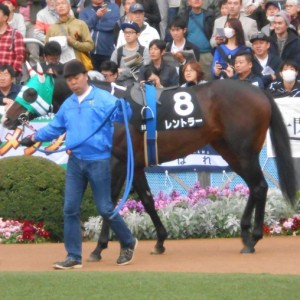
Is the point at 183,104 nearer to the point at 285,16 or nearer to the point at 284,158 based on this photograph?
the point at 284,158

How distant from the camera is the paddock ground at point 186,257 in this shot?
9.34 m

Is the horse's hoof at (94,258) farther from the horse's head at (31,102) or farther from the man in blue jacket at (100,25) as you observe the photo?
the man in blue jacket at (100,25)

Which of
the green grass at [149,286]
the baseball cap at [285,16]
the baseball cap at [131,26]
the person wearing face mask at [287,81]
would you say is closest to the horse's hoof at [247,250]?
the green grass at [149,286]

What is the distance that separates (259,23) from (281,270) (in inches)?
328

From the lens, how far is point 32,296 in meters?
7.78

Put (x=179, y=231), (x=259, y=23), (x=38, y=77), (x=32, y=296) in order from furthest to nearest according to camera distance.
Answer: (x=259, y=23)
(x=179, y=231)
(x=38, y=77)
(x=32, y=296)

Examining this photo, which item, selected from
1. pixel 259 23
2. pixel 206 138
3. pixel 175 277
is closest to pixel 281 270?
pixel 175 277

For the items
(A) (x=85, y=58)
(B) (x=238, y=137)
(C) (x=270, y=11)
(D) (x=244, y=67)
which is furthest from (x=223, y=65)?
(B) (x=238, y=137)

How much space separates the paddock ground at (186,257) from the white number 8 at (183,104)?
1489mm

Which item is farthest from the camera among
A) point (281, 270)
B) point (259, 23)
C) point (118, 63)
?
point (259, 23)

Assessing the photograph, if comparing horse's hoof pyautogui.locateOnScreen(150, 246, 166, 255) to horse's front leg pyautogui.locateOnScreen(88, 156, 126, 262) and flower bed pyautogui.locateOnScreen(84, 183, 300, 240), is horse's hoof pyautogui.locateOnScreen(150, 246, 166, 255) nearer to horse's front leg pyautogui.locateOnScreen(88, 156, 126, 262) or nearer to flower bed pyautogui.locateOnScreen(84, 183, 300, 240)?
horse's front leg pyautogui.locateOnScreen(88, 156, 126, 262)

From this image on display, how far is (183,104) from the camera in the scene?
34.3 ft

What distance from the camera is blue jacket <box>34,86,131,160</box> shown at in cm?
909

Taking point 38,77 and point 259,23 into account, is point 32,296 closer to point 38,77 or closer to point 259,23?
point 38,77
